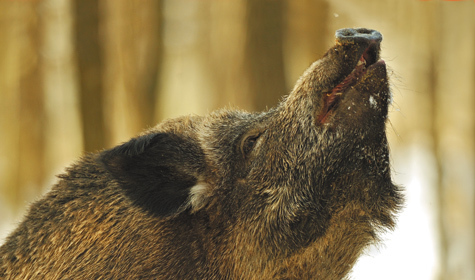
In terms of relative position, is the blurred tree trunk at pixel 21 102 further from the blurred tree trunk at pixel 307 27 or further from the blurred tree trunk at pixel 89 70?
the blurred tree trunk at pixel 307 27

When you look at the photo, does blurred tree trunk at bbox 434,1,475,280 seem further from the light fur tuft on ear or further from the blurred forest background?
the light fur tuft on ear

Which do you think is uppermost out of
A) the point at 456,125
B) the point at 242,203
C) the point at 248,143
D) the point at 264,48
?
the point at 264,48

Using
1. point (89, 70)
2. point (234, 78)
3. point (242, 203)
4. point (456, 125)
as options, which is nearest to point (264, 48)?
point (234, 78)

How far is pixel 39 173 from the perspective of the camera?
1141 cm

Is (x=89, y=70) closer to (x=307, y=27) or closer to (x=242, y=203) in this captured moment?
(x=307, y=27)

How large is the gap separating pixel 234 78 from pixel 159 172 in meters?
5.31

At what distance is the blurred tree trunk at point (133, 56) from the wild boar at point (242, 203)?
19.5 feet

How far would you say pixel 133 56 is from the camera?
33.4 ft

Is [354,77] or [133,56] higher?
[133,56]

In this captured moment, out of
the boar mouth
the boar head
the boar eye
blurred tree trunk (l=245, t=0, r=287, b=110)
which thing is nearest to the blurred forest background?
blurred tree trunk (l=245, t=0, r=287, b=110)

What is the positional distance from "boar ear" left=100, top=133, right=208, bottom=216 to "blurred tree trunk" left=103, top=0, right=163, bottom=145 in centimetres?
594

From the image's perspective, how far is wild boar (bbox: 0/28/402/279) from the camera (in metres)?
3.49

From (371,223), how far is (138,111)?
21.4 ft

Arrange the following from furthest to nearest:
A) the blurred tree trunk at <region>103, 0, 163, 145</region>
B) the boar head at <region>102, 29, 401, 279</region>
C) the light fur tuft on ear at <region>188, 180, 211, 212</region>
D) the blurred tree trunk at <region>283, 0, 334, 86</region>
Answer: the blurred tree trunk at <region>103, 0, 163, 145</region> < the blurred tree trunk at <region>283, 0, 334, 86</region> < the light fur tuft on ear at <region>188, 180, 211, 212</region> < the boar head at <region>102, 29, 401, 279</region>
